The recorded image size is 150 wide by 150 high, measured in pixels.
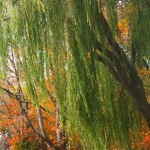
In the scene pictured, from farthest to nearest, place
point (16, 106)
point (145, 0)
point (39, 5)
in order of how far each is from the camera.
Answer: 1. point (16, 106)
2. point (145, 0)
3. point (39, 5)

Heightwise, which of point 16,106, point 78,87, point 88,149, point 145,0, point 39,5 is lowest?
point 88,149

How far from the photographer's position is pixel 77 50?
68.8 inches

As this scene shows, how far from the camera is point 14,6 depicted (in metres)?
1.77

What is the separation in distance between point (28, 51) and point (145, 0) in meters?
0.97

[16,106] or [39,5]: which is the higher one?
[16,106]

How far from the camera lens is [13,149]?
8266mm

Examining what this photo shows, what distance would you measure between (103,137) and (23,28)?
101 centimetres

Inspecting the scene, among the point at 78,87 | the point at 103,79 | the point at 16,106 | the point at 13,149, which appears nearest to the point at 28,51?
the point at 78,87

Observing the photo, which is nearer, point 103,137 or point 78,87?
point 78,87

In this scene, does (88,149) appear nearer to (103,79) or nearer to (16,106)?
(103,79)

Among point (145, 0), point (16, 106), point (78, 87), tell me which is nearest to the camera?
point (78, 87)

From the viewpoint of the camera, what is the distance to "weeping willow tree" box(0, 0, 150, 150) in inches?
67.2

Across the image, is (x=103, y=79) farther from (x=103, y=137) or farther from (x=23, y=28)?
(x=23, y=28)

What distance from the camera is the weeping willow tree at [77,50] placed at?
5.60 ft
